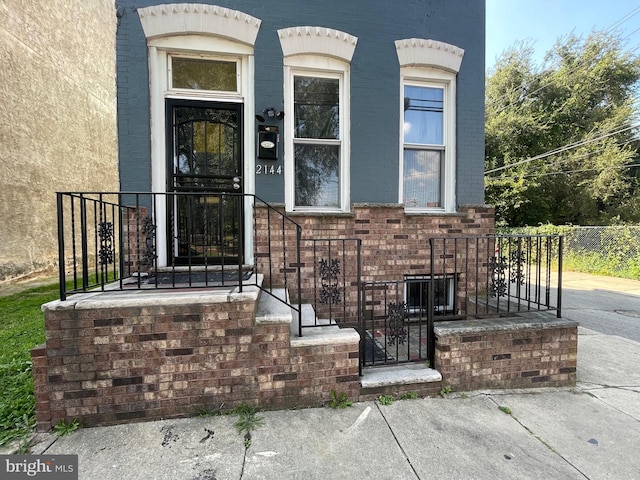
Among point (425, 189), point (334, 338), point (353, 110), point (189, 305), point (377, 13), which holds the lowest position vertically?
point (334, 338)

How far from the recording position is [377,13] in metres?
3.69

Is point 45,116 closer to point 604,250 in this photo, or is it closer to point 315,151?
point 315,151

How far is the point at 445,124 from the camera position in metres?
4.01

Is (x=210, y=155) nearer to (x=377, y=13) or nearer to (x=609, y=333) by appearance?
(x=377, y=13)

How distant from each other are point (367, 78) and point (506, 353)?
10.9 ft

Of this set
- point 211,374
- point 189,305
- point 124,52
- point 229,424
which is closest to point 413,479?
point 229,424

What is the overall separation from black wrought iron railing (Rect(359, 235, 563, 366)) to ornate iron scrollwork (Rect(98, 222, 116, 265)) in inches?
88.4

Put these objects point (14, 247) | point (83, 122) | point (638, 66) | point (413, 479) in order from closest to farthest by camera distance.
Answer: point (413, 479), point (14, 247), point (83, 122), point (638, 66)

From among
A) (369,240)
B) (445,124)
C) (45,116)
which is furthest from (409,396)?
(45,116)

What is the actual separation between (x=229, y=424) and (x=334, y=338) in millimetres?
969

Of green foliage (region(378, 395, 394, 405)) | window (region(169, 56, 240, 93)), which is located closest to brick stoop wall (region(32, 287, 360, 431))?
green foliage (region(378, 395, 394, 405))

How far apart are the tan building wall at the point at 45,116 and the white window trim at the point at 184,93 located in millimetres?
3773

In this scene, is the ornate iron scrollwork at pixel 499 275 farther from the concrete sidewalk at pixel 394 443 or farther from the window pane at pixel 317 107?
the window pane at pixel 317 107

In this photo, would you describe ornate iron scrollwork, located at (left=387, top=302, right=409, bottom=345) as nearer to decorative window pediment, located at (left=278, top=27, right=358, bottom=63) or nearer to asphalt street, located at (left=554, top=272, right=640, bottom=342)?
decorative window pediment, located at (left=278, top=27, right=358, bottom=63)
